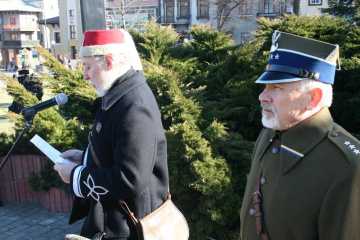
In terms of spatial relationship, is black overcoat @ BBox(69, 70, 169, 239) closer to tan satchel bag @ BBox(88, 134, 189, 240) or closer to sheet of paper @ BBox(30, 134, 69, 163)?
tan satchel bag @ BBox(88, 134, 189, 240)

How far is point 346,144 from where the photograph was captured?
64.8 inches

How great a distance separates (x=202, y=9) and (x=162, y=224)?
141 ft

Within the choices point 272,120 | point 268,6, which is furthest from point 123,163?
point 268,6

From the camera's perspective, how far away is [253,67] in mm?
4836

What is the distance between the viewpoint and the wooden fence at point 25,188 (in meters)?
5.38

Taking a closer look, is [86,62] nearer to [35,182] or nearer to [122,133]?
[122,133]

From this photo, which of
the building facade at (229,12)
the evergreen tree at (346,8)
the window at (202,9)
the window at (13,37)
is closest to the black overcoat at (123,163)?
the evergreen tree at (346,8)

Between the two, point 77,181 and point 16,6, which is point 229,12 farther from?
point 16,6

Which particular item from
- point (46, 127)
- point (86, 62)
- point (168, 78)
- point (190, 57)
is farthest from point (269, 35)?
point (86, 62)

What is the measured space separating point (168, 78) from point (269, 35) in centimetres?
205

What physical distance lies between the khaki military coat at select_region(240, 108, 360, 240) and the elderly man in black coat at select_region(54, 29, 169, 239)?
0.65m

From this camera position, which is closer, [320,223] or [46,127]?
[320,223]

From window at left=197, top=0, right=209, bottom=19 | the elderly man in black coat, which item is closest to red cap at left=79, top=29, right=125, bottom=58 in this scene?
the elderly man in black coat

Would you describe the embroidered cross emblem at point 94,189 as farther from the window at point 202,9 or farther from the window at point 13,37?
the window at point 13,37
